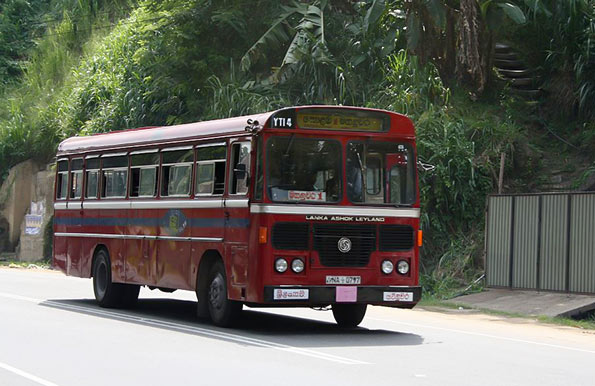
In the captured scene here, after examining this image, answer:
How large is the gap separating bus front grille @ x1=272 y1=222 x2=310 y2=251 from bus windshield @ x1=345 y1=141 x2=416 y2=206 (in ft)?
2.82

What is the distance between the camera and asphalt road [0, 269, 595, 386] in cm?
1119

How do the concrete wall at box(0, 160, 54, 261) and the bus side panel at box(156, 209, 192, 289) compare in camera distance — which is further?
the concrete wall at box(0, 160, 54, 261)

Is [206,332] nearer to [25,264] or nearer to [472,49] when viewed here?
[472,49]

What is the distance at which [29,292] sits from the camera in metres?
23.6

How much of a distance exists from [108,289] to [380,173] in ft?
20.9

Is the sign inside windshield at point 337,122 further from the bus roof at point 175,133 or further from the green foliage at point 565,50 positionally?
the green foliage at point 565,50

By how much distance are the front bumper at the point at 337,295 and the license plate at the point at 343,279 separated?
8 centimetres

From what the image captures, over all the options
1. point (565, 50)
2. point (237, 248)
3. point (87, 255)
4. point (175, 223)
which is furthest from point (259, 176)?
point (565, 50)

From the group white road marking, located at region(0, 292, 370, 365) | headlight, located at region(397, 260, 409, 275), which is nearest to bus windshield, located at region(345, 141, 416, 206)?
headlight, located at region(397, 260, 409, 275)

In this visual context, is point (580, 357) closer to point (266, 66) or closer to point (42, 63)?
point (266, 66)

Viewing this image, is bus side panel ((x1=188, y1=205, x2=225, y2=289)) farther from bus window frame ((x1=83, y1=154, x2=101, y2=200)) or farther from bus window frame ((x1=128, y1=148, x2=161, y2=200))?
bus window frame ((x1=83, y1=154, x2=101, y2=200))

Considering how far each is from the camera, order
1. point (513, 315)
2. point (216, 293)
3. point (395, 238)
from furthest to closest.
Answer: point (513, 315), point (216, 293), point (395, 238)

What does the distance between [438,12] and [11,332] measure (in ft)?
48.7

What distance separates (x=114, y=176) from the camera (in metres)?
19.8
